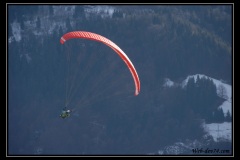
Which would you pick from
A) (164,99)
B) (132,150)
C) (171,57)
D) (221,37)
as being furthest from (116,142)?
(221,37)

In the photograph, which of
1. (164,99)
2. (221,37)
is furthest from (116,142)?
(221,37)

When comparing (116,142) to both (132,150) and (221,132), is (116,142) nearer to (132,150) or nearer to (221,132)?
(132,150)

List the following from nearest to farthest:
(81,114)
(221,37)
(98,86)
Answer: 1. (81,114)
2. (98,86)
3. (221,37)

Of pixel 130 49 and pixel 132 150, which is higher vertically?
pixel 130 49

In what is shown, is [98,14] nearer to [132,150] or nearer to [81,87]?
[81,87]

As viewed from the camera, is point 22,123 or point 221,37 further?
point 221,37

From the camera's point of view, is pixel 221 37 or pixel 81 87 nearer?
pixel 81 87

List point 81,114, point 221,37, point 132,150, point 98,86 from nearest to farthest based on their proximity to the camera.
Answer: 1. point 132,150
2. point 81,114
3. point 98,86
4. point 221,37

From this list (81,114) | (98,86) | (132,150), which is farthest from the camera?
(98,86)

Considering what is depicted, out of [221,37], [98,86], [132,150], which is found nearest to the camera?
[132,150]
